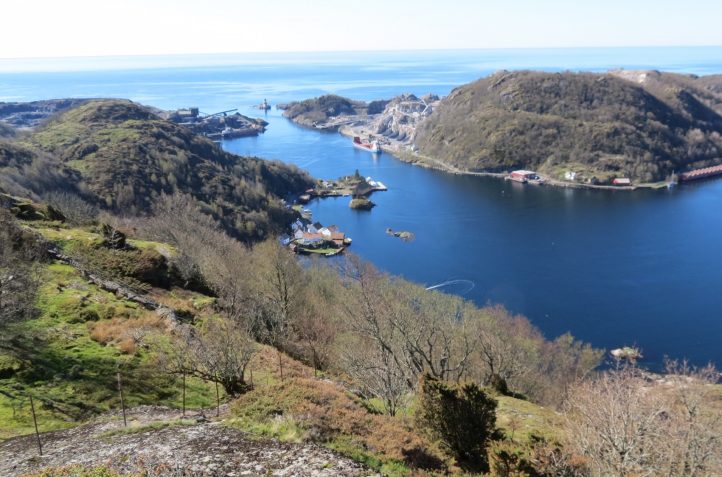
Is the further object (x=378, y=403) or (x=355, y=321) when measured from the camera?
(x=355, y=321)

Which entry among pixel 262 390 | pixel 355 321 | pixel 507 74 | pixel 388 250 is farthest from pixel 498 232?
pixel 507 74

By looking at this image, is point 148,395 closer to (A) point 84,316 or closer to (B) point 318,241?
(A) point 84,316

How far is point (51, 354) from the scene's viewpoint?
1541 centimetres

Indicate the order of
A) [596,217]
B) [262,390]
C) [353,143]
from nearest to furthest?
[262,390] < [596,217] < [353,143]

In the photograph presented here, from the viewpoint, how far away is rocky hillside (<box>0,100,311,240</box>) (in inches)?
2896

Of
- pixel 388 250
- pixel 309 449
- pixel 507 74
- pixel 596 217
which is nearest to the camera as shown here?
pixel 309 449

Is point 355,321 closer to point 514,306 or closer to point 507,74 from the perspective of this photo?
point 514,306

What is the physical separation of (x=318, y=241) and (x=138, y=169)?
122ft

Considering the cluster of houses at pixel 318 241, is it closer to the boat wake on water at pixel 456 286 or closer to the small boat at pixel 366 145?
the boat wake on water at pixel 456 286

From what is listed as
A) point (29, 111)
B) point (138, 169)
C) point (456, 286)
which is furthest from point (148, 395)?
point (29, 111)

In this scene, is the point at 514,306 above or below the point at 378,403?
below

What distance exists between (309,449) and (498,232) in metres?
82.7

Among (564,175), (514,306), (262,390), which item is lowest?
(514,306)

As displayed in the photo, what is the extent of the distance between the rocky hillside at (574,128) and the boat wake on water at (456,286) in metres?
72.4
